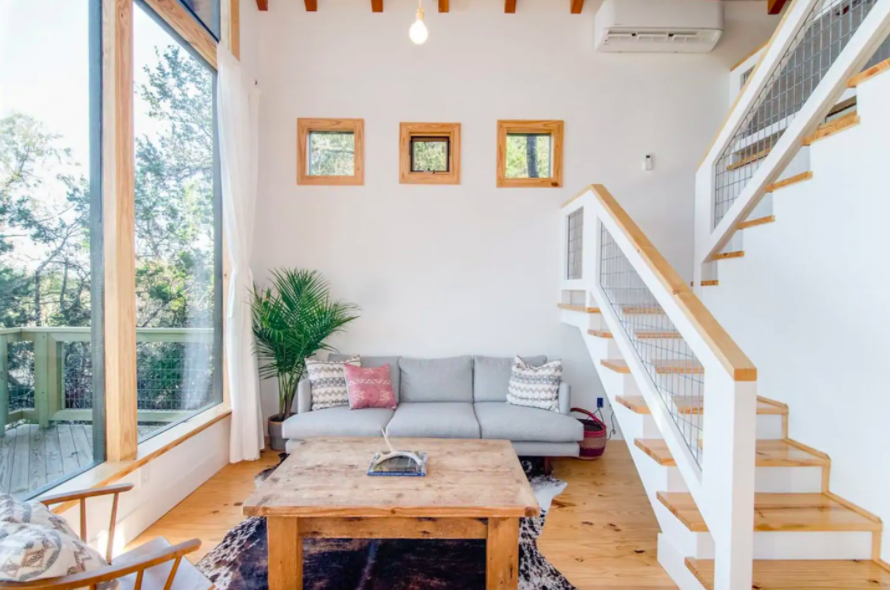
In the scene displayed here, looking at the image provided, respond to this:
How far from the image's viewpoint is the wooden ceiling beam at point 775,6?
4.21 meters

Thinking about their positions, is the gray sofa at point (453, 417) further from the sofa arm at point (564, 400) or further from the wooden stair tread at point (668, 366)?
the wooden stair tread at point (668, 366)

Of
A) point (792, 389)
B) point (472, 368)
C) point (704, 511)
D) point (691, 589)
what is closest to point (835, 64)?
point (792, 389)

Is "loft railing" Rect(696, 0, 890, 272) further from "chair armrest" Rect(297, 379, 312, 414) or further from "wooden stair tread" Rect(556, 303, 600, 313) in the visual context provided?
"chair armrest" Rect(297, 379, 312, 414)

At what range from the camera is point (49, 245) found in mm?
2111

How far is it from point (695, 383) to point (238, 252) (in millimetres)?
3465

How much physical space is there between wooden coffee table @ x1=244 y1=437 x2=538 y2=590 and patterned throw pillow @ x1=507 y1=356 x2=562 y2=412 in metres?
1.50

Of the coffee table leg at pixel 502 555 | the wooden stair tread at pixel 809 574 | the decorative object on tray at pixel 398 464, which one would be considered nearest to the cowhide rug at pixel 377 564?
the coffee table leg at pixel 502 555

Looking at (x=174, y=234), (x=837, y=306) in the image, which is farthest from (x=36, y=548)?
(x=837, y=306)

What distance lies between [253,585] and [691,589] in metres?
2.03

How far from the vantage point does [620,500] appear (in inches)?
120

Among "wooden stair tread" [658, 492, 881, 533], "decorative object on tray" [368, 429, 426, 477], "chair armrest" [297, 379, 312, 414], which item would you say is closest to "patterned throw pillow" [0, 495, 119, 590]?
"decorative object on tray" [368, 429, 426, 477]

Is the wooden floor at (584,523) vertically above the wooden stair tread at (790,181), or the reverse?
the wooden stair tread at (790,181)

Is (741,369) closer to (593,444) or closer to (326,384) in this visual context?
(593,444)

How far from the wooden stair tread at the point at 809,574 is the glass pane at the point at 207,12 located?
4507 millimetres
